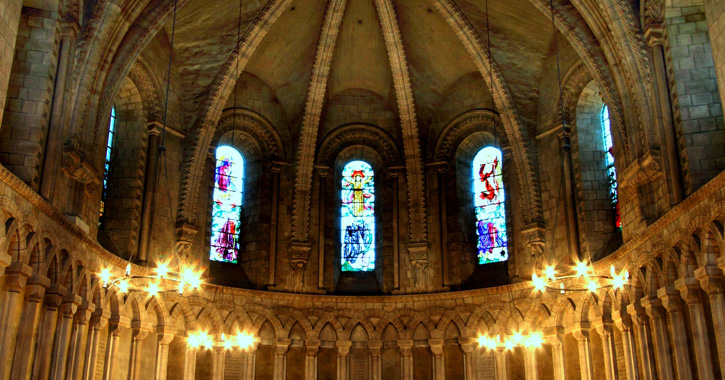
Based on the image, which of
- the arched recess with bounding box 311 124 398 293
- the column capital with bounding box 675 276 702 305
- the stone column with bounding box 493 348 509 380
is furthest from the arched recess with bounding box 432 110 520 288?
the column capital with bounding box 675 276 702 305

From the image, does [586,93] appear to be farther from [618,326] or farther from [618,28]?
[618,326]

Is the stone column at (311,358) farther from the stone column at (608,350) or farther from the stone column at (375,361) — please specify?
the stone column at (608,350)

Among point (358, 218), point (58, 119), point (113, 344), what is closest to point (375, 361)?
point (358, 218)

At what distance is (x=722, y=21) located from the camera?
41.5ft

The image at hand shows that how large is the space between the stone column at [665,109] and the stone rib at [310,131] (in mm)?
8550

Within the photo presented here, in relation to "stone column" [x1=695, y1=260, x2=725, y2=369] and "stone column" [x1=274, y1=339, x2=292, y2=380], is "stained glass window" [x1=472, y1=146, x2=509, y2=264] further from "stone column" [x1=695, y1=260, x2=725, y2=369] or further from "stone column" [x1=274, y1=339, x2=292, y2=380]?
"stone column" [x1=695, y1=260, x2=725, y2=369]

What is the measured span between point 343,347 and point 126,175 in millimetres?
7051

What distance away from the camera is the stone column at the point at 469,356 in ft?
68.0

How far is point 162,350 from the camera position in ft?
63.1

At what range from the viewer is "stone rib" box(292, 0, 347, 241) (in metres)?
21.7

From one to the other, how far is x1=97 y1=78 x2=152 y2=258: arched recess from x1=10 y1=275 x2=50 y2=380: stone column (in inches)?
171

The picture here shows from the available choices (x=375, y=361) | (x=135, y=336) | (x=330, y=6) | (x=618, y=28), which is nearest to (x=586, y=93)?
(x=618, y=28)

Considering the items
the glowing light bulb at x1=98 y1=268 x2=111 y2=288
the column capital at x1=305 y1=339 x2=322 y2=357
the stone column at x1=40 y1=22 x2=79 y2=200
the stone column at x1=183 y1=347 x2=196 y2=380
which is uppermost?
the stone column at x1=40 y1=22 x2=79 y2=200

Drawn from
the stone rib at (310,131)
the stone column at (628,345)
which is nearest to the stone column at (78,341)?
the stone rib at (310,131)
